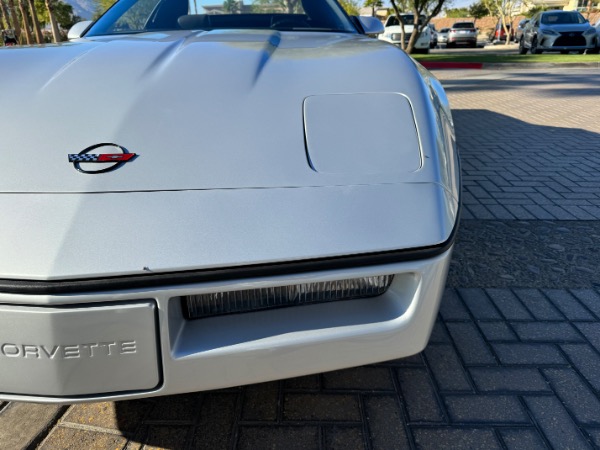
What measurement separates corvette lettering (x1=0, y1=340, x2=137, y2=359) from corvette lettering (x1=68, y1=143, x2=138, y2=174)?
1.40ft

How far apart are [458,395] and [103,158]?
141cm

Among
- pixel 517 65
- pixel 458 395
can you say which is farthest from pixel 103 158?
pixel 517 65

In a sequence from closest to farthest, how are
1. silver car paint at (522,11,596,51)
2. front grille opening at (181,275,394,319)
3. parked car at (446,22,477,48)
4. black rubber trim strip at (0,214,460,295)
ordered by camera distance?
black rubber trim strip at (0,214,460,295) → front grille opening at (181,275,394,319) → silver car paint at (522,11,596,51) → parked car at (446,22,477,48)

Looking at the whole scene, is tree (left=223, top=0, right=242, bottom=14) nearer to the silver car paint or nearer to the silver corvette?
the silver corvette

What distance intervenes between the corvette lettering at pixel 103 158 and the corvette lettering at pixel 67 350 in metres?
0.43

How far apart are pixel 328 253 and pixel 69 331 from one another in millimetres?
619

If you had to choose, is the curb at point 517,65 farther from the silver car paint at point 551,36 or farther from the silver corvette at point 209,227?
the silver corvette at point 209,227

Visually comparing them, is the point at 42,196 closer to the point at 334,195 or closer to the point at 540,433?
the point at 334,195

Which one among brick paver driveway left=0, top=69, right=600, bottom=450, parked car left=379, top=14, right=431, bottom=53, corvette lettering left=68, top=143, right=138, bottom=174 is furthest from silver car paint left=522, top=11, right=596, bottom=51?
corvette lettering left=68, top=143, right=138, bottom=174

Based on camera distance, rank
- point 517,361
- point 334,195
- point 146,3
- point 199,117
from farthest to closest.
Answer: point 146,3, point 517,361, point 199,117, point 334,195

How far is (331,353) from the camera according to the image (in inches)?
48.3

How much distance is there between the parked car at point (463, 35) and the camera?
27359 mm

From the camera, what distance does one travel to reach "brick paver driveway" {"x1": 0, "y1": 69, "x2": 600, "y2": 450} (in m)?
1.51

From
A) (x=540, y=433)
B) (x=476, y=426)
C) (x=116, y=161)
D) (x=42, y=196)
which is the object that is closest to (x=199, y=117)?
(x=116, y=161)
